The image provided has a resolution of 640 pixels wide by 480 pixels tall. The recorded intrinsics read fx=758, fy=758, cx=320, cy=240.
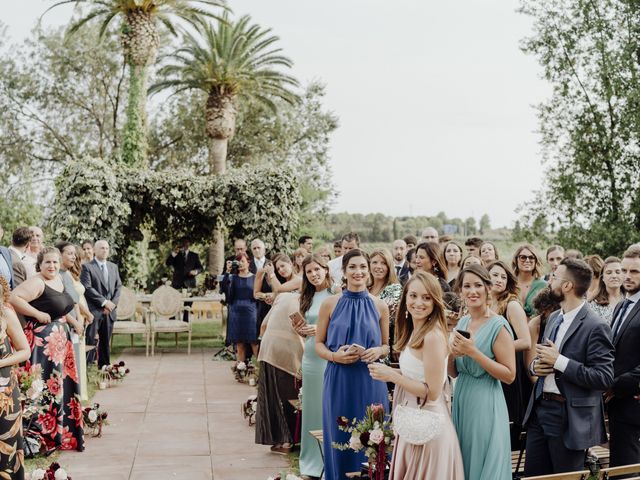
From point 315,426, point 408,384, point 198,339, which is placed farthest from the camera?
point 198,339

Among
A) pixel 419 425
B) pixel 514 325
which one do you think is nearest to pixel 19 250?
pixel 514 325

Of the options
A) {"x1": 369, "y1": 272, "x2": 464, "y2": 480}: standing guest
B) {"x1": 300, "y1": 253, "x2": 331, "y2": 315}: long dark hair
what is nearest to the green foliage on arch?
{"x1": 300, "y1": 253, "x2": 331, "y2": 315}: long dark hair

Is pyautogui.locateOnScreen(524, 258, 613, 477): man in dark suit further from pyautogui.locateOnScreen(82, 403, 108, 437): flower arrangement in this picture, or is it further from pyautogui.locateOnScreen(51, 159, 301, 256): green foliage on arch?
pyautogui.locateOnScreen(51, 159, 301, 256): green foliage on arch

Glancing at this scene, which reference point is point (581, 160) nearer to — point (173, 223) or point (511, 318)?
point (173, 223)

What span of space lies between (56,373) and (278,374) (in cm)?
207

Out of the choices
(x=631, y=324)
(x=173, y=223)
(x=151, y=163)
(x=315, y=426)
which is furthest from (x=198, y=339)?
(x=151, y=163)

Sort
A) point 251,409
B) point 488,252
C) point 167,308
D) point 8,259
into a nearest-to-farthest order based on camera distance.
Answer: point 8,259
point 488,252
point 251,409
point 167,308

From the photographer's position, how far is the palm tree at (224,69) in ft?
75.0

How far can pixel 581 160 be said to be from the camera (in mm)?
16766

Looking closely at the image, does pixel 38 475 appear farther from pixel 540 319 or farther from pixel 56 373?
pixel 540 319

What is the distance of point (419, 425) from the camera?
3.96 meters

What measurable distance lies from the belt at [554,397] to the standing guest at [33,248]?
6.18m

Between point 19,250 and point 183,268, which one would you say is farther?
point 183,268

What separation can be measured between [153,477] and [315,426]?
60.6 inches
